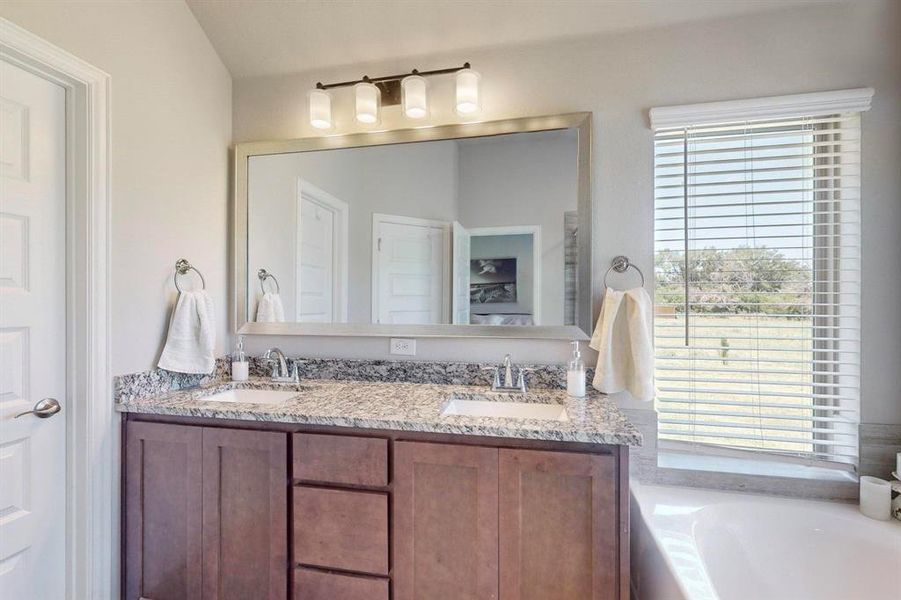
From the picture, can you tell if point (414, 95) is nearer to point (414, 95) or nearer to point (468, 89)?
point (414, 95)

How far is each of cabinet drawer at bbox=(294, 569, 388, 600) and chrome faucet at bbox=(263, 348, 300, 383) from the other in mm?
781

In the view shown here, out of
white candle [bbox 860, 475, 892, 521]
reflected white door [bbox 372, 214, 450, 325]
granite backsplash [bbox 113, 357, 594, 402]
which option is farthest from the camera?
reflected white door [bbox 372, 214, 450, 325]

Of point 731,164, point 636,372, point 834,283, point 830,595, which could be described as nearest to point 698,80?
point 731,164

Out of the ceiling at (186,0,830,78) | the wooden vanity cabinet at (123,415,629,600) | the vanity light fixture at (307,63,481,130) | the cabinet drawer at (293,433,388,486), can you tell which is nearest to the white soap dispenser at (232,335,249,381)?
the wooden vanity cabinet at (123,415,629,600)

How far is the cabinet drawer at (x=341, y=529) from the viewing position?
4.33 feet

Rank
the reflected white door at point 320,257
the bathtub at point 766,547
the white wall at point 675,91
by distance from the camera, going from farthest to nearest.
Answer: the reflected white door at point 320,257 < the white wall at point 675,91 < the bathtub at point 766,547

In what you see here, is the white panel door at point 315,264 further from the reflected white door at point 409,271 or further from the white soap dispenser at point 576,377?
the white soap dispenser at point 576,377

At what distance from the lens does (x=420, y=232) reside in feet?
6.16

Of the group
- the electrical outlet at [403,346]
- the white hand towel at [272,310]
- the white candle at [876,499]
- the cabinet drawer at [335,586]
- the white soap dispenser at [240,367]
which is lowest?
the cabinet drawer at [335,586]

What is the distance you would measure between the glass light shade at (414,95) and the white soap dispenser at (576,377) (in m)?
1.17

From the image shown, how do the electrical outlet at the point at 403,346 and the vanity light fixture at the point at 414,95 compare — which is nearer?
the vanity light fixture at the point at 414,95

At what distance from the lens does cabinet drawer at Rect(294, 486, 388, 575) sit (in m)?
1.32

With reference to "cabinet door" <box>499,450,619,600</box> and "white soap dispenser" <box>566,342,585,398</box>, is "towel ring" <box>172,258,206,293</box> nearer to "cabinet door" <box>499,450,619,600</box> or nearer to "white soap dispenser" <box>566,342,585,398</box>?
"cabinet door" <box>499,450,619,600</box>

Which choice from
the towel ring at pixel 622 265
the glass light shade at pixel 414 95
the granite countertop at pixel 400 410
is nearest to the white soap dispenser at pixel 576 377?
the granite countertop at pixel 400 410
